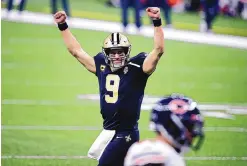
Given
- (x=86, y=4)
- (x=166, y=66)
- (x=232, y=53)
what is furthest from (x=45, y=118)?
(x=86, y=4)

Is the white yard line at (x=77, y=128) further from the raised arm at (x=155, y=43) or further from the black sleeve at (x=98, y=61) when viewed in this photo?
the raised arm at (x=155, y=43)

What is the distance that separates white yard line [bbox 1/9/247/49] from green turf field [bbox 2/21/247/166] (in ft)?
0.75

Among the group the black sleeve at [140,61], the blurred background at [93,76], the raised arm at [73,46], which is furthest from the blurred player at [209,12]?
the black sleeve at [140,61]

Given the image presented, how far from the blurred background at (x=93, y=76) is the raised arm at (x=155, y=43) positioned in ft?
6.63

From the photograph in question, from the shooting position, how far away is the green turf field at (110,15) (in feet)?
44.1

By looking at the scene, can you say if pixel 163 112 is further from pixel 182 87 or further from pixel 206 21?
pixel 206 21

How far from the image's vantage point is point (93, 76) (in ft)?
35.6

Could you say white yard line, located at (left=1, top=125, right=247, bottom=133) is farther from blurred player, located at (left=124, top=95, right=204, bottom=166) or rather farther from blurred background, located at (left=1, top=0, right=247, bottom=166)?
blurred player, located at (left=124, top=95, right=204, bottom=166)

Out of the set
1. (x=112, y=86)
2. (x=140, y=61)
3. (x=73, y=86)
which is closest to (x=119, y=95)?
(x=112, y=86)

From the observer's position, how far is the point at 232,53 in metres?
12.5

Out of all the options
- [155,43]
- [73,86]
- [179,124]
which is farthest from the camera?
[73,86]

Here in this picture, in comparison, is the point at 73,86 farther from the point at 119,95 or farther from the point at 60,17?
the point at 119,95

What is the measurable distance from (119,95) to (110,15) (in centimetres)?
1069

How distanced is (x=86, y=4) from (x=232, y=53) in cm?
524
